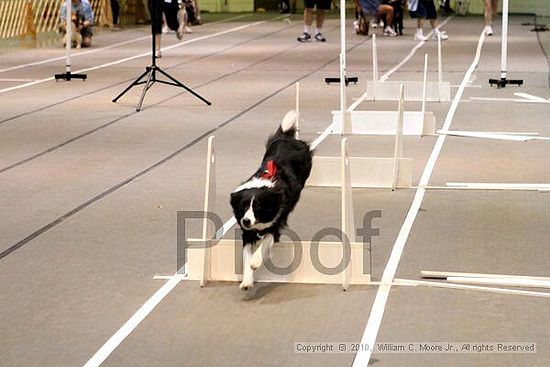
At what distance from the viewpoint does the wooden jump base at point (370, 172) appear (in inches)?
297

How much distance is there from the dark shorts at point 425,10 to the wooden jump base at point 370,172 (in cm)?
1293

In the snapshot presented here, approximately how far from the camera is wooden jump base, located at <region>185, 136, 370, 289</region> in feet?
17.1

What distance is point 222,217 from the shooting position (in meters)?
6.70

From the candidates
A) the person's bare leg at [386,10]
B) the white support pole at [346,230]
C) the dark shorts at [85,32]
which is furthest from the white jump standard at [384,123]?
the person's bare leg at [386,10]

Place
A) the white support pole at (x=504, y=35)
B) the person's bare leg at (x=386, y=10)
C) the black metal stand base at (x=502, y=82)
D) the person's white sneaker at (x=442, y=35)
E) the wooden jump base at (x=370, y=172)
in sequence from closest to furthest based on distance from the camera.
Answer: the wooden jump base at (x=370, y=172) < the white support pole at (x=504, y=35) < the black metal stand base at (x=502, y=82) < the person's white sneaker at (x=442, y=35) < the person's bare leg at (x=386, y=10)

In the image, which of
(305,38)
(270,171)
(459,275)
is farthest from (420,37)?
(270,171)

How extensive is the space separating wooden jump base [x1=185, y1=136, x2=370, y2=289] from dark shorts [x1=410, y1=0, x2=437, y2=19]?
605 inches

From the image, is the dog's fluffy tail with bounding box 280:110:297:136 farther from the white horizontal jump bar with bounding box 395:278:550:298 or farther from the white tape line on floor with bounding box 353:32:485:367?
the white horizontal jump bar with bounding box 395:278:550:298

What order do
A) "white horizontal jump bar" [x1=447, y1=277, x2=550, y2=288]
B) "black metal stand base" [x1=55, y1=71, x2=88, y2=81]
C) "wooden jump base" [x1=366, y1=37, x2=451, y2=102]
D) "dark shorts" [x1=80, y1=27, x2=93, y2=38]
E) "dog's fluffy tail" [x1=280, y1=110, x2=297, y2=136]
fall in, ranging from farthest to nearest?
"dark shorts" [x1=80, y1=27, x2=93, y2=38]
"black metal stand base" [x1=55, y1=71, x2=88, y2=81]
"wooden jump base" [x1=366, y1=37, x2=451, y2=102]
"dog's fluffy tail" [x1=280, y1=110, x2=297, y2=136]
"white horizontal jump bar" [x1=447, y1=277, x2=550, y2=288]

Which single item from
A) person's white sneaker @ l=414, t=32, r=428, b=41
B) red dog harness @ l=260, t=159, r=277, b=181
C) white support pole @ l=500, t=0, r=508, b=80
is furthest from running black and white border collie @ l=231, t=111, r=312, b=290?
person's white sneaker @ l=414, t=32, r=428, b=41

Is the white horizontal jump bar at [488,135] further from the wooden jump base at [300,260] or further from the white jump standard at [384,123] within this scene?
the wooden jump base at [300,260]

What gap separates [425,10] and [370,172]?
13202mm

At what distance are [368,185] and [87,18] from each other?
12.6m

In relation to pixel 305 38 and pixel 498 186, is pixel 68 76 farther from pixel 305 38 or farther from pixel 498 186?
pixel 498 186
